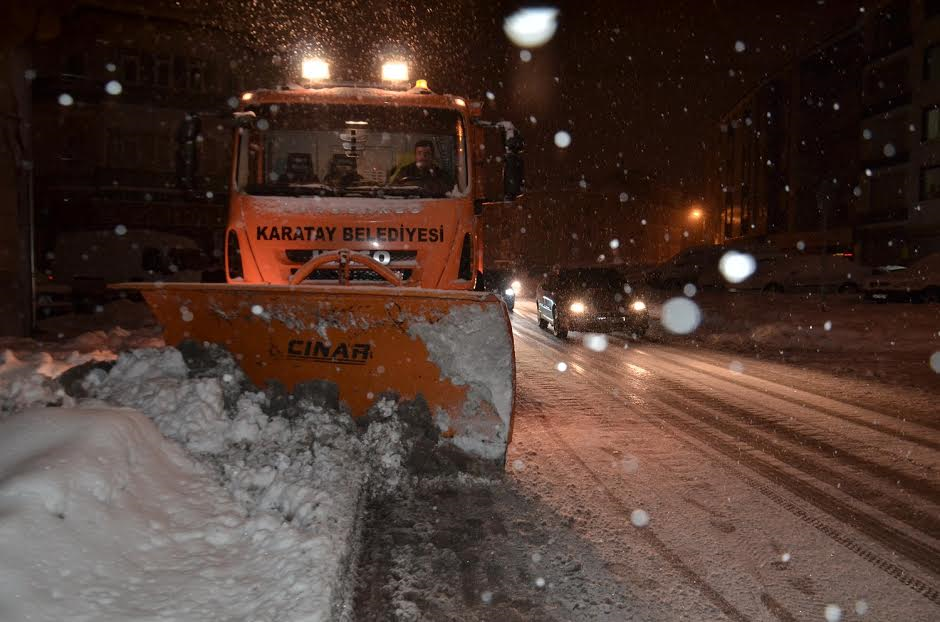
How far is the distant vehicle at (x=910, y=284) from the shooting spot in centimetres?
2317

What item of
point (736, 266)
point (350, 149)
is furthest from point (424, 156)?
point (736, 266)

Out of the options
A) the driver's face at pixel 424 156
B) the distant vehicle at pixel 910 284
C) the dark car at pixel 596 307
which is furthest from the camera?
the distant vehicle at pixel 910 284

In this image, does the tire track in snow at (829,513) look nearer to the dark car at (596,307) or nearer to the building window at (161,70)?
the dark car at (596,307)

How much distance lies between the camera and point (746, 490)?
16.0 ft

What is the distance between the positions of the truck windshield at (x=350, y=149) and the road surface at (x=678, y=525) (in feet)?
8.75

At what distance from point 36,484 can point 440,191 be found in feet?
14.5

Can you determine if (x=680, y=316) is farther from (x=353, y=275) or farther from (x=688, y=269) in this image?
(x=353, y=275)

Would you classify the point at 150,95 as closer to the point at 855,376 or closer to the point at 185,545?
the point at 855,376

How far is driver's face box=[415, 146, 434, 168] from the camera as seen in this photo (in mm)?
6953

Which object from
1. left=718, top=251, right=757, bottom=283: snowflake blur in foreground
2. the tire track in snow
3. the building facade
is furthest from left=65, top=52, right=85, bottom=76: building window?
the building facade

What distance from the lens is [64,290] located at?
17.5 metres

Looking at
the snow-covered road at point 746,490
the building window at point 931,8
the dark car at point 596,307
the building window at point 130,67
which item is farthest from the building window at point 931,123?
the building window at point 130,67

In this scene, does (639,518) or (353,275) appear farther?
(353,275)

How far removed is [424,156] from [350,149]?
715mm
